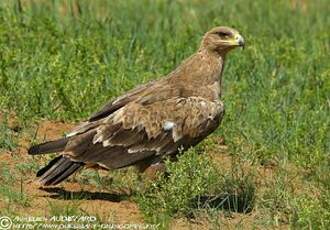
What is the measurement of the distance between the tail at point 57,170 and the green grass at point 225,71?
2.06 feet

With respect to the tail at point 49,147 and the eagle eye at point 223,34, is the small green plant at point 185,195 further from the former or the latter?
the eagle eye at point 223,34

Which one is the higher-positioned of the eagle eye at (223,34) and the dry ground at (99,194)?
the eagle eye at (223,34)

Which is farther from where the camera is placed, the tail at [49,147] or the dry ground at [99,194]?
the tail at [49,147]

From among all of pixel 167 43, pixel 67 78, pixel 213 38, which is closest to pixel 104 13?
pixel 167 43

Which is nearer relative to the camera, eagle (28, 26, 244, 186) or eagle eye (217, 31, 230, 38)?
eagle (28, 26, 244, 186)

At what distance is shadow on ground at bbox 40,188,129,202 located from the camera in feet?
26.2

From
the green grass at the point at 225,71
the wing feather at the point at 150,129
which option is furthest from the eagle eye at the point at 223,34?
the green grass at the point at 225,71

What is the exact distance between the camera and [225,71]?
1105 centimetres

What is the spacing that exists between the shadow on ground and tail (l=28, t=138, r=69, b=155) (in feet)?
1.09

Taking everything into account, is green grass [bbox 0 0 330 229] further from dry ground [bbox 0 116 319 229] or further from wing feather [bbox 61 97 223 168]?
wing feather [bbox 61 97 223 168]

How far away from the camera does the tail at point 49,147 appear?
7875mm

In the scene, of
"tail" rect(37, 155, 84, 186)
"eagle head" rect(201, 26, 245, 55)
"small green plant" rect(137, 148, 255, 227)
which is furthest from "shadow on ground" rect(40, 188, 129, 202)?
"eagle head" rect(201, 26, 245, 55)

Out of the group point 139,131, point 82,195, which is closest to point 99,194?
point 82,195

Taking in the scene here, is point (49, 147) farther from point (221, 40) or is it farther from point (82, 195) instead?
point (221, 40)
